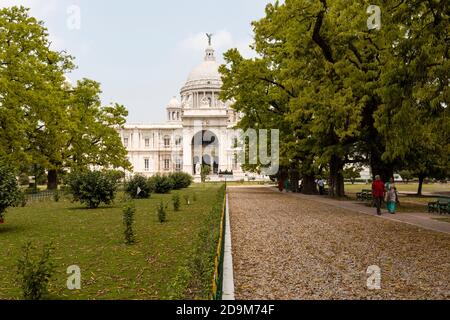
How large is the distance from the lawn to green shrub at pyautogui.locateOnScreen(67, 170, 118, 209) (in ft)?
14.6

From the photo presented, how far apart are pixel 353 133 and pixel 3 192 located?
16011mm

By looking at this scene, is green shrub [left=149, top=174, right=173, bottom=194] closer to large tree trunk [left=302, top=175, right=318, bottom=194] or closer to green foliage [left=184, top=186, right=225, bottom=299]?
large tree trunk [left=302, top=175, right=318, bottom=194]

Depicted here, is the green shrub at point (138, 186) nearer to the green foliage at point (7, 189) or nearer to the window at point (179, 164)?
the green foliage at point (7, 189)

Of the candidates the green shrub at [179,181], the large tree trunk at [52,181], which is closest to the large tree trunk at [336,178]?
the green shrub at [179,181]

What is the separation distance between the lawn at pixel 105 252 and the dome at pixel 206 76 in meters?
108

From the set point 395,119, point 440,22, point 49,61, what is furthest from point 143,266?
point 49,61

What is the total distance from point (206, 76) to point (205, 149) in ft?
86.8

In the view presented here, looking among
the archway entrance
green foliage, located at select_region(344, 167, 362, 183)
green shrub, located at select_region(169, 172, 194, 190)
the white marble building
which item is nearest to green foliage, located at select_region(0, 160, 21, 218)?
green foliage, located at select_region(344, 167, 362, 183)

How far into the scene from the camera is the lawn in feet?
24.7

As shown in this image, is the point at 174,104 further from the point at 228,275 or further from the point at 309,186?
the point at 228,275

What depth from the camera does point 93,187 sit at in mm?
23984

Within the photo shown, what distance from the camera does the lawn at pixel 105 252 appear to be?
7.53 m

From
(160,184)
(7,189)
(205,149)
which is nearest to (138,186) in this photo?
(160,184)
